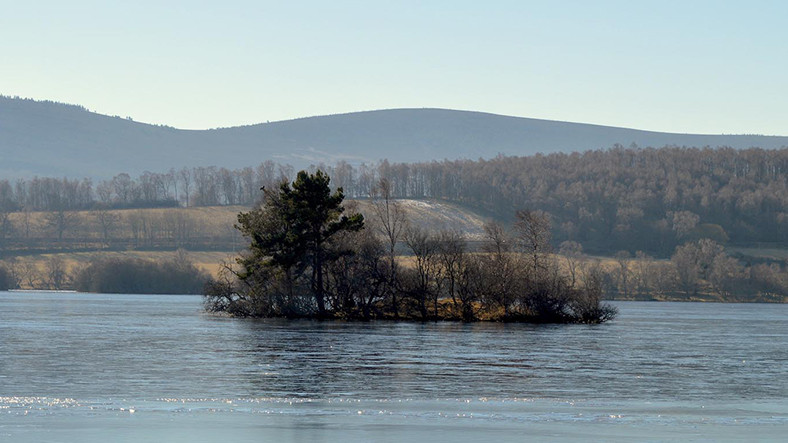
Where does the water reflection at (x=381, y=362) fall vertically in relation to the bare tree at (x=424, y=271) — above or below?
below

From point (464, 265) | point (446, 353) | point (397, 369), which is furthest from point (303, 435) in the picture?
point (464, 265)

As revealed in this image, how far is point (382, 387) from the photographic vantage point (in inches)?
1594

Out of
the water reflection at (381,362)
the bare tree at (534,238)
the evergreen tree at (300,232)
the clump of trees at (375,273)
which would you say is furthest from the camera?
the bare tree at (534,238)

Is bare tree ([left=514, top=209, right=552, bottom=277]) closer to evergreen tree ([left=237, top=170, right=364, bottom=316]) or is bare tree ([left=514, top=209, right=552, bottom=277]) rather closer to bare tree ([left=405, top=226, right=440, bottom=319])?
bare tree ([left=405, top=226, right=440, bottom=319])

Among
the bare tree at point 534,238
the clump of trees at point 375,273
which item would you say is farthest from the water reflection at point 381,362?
the bare tree at point 534,238

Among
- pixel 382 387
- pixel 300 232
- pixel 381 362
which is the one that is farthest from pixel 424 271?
pixel 382 387

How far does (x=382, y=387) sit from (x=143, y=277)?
14549 centimetres

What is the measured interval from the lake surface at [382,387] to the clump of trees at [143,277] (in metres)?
107

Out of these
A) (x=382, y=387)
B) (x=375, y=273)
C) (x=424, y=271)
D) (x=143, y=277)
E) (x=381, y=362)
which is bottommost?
(x=143, y=277)

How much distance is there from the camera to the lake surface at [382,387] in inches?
1198

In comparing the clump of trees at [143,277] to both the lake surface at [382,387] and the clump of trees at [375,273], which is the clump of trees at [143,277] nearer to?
the clump of trees at [375,273]

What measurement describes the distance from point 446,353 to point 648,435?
27.6 metres

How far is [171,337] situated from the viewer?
6725 centimetres

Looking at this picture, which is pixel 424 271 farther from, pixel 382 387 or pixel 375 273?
pixel 382 387
